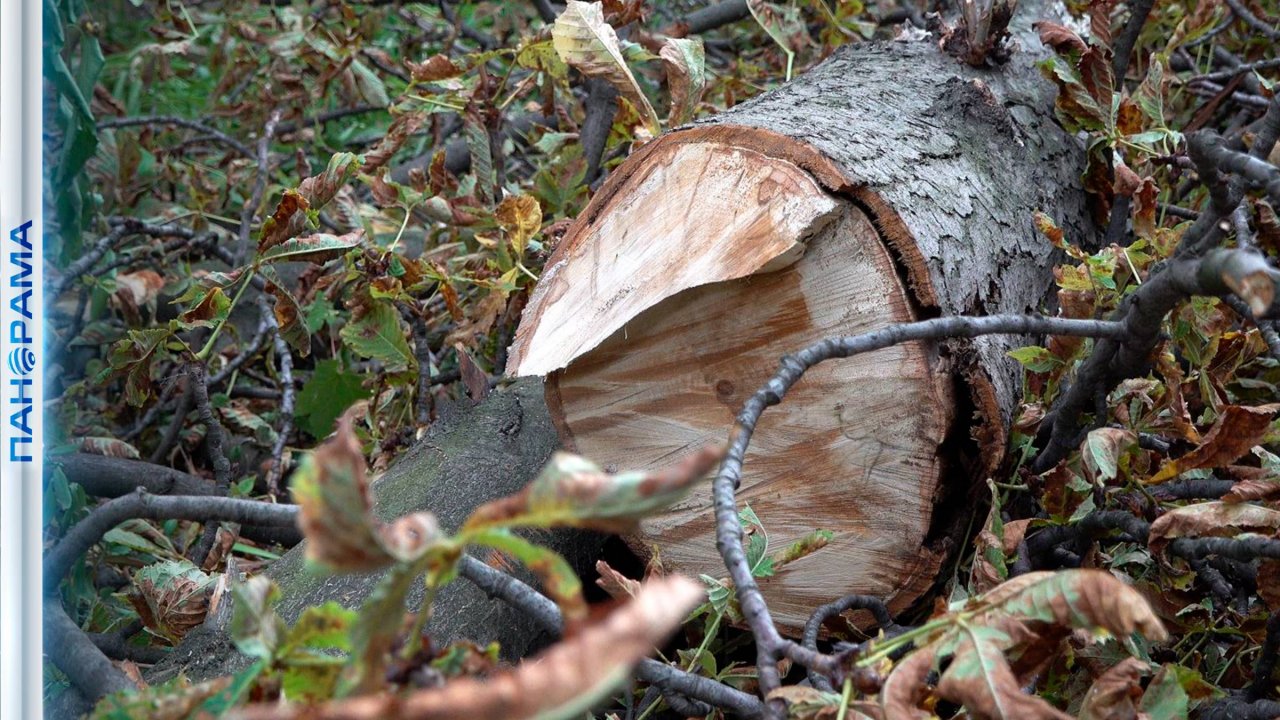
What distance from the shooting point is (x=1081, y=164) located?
1997 mm

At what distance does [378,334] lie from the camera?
6.43ft

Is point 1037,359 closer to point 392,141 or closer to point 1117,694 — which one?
point 1117,694

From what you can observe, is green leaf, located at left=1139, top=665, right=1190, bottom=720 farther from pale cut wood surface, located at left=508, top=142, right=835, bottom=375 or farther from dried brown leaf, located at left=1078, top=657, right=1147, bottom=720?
pale cut wood surface, located at left=508, top=142, right=835, bottom=375

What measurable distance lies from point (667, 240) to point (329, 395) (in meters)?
1.25

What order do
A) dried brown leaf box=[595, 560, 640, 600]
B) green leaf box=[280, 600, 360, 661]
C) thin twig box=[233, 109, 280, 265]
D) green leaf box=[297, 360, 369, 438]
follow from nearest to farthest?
green leaf box=[280, 600, 360, 661] < dried brown leaf box=[595, 560, 640, 600] < green leaf box=[297, 360, 369, 438] < thin twig box=[233, 109, 280, 265]

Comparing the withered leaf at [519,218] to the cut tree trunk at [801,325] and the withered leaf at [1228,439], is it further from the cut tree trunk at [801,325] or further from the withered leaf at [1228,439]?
the withered leaf at [1228,439]

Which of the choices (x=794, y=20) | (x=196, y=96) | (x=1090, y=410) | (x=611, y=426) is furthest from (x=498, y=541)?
(x=196, y=96)

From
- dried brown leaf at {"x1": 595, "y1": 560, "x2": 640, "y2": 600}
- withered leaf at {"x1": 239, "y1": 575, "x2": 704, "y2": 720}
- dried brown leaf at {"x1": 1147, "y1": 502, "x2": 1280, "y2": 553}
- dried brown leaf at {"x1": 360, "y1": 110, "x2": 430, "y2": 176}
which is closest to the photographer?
withered leaf at {"x1": 239, "y1": 575, "x2": 704, "y2": 720}

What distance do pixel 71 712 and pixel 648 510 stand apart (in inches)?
41.9

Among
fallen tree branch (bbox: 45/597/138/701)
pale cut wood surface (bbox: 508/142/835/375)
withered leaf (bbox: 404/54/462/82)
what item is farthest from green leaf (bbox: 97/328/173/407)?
withered leaf (bbox: 404/54/462/82)

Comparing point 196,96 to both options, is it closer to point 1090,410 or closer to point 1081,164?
point 1081,164

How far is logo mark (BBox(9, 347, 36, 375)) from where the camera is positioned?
105cm

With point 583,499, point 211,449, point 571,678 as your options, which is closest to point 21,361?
point 583,499

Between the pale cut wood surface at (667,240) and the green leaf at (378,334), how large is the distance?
45 centimetres
